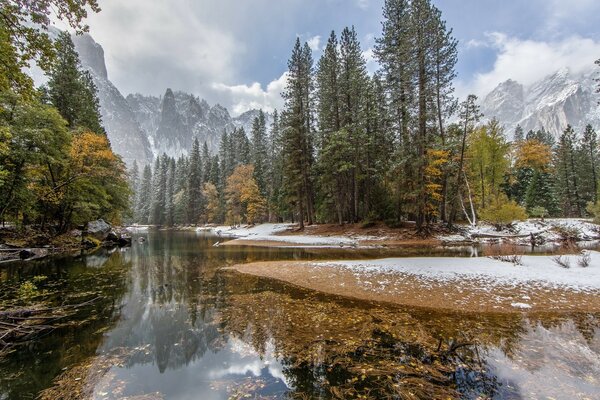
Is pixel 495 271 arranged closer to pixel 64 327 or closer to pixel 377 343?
pixel 377 343

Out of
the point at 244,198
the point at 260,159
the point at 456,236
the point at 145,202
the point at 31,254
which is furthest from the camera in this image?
the point at 145,202

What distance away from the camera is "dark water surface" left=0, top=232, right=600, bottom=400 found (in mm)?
4293

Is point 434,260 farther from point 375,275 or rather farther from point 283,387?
point 283,387

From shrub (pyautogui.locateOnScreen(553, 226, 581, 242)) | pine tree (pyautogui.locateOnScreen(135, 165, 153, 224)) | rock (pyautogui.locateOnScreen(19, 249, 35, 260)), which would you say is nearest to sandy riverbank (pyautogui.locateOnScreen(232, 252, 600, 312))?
shrub (pyautogui.locateOnScreen(553, 226, 581, 242))

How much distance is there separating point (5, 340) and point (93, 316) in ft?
6.74

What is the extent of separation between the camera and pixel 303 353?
545 cm

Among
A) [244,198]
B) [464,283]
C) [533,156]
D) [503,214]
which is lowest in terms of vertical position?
[464,283]

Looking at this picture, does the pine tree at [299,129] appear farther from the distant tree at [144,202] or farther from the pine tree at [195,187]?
the distant tree at [144,202]

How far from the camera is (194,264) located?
1661 centimetres

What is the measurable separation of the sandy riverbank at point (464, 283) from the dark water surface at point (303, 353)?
0.72m

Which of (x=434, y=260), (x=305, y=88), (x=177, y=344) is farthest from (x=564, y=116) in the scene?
(x=177, y=344)

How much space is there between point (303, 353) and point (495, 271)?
8517 millimetres

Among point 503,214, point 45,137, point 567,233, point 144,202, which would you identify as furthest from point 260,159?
point 144,202

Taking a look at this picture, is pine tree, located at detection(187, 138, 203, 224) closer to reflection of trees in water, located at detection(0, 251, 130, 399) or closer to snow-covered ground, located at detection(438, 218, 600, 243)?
reflection of trees in water, located at detection(0, 251, 130, 399)
